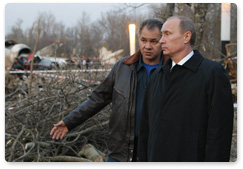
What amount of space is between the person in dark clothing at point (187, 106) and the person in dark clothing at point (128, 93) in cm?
26

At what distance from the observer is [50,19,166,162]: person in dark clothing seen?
2.39 meters

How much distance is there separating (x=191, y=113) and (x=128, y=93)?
0.60m

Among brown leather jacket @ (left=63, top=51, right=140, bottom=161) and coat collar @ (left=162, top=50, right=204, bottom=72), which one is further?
brown leather jacket @ (left=63, top=51, right=140, bottom=161)

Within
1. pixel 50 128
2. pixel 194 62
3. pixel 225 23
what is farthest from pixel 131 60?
pixel 225 23

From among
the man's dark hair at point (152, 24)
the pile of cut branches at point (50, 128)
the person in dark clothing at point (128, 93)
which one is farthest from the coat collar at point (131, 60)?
the pile of cut branches at point (50, 128)

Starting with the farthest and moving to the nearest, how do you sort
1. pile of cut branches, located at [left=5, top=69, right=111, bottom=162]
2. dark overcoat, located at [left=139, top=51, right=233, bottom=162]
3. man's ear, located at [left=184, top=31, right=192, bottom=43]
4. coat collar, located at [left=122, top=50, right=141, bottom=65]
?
pile of cut branches, located at [left=5, top=69, right=111, bottom=162] < coat collar, located at [left=122, top=50, right=141, bottom=65] < man's ear, located at [left=184, top=31, right=192, bottom=43] < dark overcoat, located at [left=139, top=51, right=233, bottom=162]

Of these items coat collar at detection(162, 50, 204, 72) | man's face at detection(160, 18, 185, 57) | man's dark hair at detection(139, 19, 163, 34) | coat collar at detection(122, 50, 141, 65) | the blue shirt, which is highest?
man's dark hair at detection(139, 19, 163, 34)

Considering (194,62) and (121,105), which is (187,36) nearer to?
(194,62)

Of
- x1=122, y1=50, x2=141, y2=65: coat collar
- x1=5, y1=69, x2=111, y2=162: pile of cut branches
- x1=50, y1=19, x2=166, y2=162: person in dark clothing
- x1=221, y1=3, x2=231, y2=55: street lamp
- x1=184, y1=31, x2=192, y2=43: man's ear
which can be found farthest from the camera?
x1=221, y1=3, x2=231, y2=55: street lamp

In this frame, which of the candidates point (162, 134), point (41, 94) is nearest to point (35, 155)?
point (41, 94)

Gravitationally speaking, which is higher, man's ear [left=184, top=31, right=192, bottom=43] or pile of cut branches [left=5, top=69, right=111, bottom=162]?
man's ear [left=184, top=31, right=192, bottom=43]

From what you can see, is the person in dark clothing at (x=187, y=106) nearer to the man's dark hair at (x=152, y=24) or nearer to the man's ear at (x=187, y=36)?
the man's ear at (x=187, y=36)

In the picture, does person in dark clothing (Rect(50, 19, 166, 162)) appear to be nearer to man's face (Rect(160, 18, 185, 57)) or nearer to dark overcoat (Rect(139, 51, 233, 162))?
dark overcoat (Rect(139, 51, 233, 162))

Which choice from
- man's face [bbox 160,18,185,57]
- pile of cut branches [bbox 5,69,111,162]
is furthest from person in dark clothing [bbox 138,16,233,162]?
pile of cut branches [bbox 5,69,111,162]
